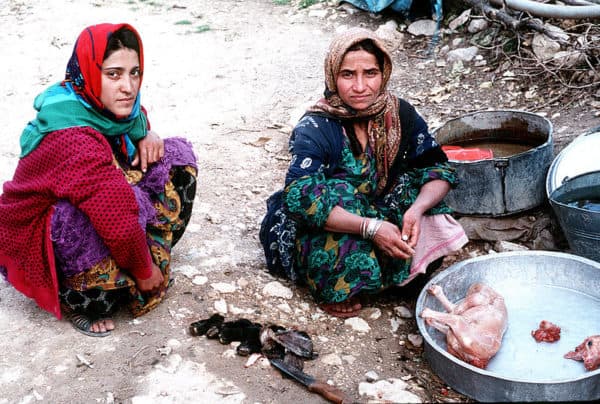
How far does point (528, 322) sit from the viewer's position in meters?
2.98

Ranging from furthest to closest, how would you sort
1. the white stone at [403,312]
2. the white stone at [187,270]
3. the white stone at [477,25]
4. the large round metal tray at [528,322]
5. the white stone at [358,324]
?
the white stone at [477,25] < the white stone at [187,270] < the white stone at [403,312] < the white stone at [358,324] < the large round metal tray at [528,322]

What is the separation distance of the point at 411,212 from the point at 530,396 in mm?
922

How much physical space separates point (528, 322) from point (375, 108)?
3.89ft

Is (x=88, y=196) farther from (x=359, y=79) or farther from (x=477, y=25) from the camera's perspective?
(x=477, y=25)

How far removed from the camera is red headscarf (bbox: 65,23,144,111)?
2590 mm

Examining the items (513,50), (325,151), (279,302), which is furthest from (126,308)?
(513,50)

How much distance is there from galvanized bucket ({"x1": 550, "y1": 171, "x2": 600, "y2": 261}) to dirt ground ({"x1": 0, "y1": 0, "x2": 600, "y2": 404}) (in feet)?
2.09

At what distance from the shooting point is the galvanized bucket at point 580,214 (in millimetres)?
A: 3051

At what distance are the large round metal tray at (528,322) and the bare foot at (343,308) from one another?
35 centimetres

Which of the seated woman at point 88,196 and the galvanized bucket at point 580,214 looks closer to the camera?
the seated woman at point 88,196

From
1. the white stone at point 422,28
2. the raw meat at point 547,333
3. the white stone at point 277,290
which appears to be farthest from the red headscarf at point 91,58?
the white stone at point 422,28

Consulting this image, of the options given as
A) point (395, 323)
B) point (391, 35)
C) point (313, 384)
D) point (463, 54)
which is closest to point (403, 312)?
point (395, 323)

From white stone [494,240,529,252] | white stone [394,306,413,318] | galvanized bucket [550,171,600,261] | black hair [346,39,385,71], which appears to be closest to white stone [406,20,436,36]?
white stone [494,240,529,252]

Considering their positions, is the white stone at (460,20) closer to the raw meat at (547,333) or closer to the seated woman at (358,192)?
the seated woman at (358,192)
